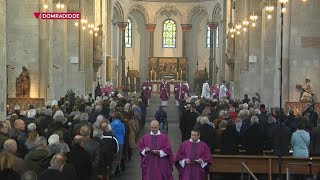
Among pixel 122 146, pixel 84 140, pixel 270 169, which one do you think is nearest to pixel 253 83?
pixel 122 146

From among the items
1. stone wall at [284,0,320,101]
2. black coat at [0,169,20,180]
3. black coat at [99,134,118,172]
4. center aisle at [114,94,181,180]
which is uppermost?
stone wall at [284,0,320,101]

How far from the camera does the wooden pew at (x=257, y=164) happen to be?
1468 centimetres

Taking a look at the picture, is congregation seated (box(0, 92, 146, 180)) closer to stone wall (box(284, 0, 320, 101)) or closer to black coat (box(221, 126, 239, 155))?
black coat (box(221, 126, 239, 155))

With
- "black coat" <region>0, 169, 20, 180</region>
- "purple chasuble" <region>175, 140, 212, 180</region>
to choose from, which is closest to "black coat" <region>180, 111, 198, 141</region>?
"purple chasuble" <region>175, 140, 212, 180</region>

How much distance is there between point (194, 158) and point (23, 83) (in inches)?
604

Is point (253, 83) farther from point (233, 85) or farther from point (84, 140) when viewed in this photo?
point (84, 140)

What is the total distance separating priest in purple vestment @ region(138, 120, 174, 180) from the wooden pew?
1.90 m

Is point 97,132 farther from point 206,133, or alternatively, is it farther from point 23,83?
point 23,83

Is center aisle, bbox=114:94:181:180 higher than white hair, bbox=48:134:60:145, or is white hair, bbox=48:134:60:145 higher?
white hair, bbox=48:134:60:145

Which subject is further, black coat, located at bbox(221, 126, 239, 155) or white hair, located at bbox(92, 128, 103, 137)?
black coat, located at bbox(221, 126, 239, 155)

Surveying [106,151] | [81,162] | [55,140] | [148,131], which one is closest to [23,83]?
[148,131]

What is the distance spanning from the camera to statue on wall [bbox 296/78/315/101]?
2602 cm

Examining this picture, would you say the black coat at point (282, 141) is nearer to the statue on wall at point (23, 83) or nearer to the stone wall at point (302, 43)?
the stone wall at point (302, 43)

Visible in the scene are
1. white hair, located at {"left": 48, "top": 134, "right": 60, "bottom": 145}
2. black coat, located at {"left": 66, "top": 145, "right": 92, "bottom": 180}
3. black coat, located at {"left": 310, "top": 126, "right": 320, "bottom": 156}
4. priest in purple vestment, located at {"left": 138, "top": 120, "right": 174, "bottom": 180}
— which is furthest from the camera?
black coat, located at {"left": 310, "top": 126, "right": 320, "bottom": 156}
